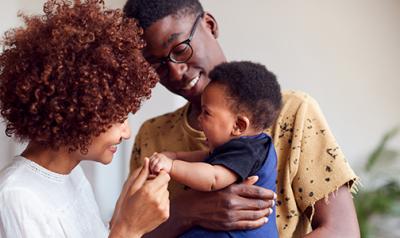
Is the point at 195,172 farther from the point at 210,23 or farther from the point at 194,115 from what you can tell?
the point at 210,23

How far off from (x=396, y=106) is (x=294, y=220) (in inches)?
56.4

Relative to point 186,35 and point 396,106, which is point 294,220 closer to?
point 186,35

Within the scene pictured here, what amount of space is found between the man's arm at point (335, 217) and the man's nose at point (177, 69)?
0.52 m

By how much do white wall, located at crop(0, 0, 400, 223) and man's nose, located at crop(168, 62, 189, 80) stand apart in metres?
1.07

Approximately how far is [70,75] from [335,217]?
0.75 meters

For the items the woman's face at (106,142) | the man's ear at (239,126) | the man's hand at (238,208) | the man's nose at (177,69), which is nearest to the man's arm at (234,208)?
the man's hand at (238,208)

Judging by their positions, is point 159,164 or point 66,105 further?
point 159,164

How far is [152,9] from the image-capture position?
1.46 metres

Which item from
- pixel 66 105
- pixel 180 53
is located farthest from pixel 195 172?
pixel 180 53

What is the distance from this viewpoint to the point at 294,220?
1.38m

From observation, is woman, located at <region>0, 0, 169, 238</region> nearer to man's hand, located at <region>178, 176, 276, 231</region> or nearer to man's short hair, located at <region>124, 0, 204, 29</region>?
man's hand, located at <region>178, 176, 276, 231</region>

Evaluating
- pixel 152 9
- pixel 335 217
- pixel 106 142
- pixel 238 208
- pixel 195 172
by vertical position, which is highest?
pixel 152 9

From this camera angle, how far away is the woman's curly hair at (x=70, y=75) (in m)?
1.04

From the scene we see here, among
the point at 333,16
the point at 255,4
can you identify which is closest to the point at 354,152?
the point at 333,16
